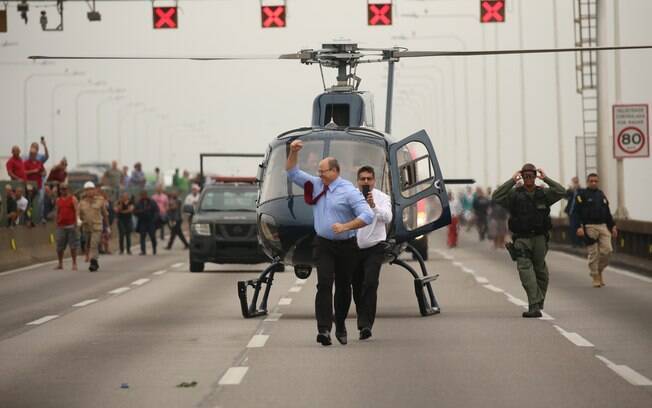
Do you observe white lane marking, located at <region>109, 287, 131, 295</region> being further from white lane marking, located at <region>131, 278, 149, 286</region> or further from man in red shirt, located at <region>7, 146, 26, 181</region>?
man in red shirt, located at <region>7, 146, 26, 181</region>

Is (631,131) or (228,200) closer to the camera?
(228,200)

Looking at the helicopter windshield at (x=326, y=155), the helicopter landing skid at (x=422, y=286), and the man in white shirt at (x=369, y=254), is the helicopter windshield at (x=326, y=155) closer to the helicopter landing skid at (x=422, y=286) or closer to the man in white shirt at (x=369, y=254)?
the helicopter landing skid at (x=422, y=286)

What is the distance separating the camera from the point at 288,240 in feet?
63.4

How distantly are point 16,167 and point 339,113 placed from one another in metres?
17.7

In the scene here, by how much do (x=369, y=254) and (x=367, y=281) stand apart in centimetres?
25

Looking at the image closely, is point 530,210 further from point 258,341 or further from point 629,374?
point 629,374

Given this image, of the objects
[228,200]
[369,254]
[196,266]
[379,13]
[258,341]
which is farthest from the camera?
[379,13]

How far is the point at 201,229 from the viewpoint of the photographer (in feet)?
108

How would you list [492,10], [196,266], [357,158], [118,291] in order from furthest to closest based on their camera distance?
[492,10] < [196,266] < [118,291] < [357,158]

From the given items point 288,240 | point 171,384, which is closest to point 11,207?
point 288,240

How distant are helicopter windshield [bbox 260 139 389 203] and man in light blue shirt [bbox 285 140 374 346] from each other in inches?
145

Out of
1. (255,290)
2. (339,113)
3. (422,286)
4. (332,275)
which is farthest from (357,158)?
(332,275)

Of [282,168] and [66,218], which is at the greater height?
[282,168]

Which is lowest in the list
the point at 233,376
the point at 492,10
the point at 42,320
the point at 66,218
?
the point at 42,320
